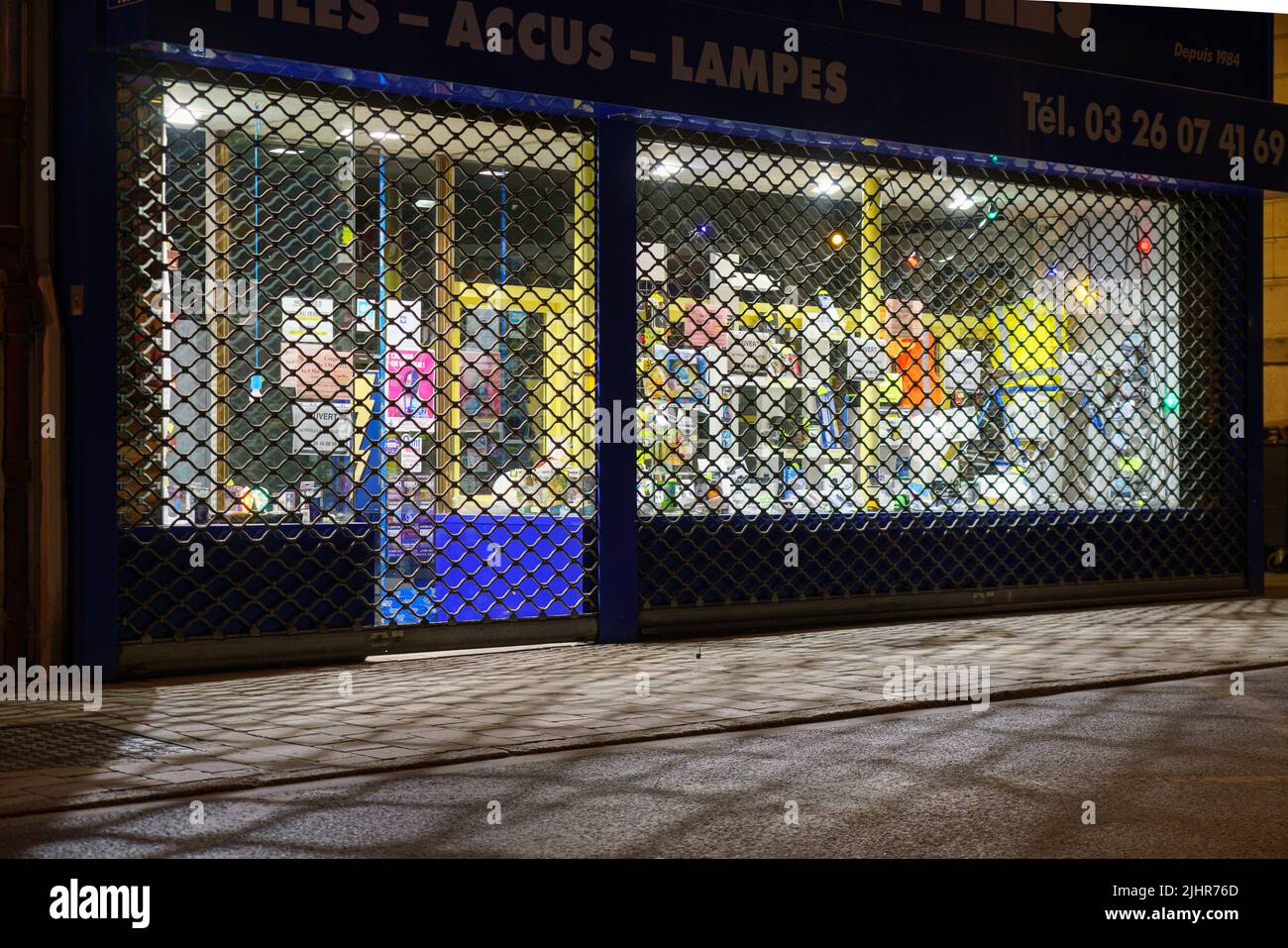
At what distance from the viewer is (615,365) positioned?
1120 centimetres

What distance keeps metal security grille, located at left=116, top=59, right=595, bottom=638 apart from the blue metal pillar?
11 centimetres

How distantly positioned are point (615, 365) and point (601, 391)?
0.70 ft

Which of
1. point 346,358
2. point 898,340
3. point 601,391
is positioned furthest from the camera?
point 898,340

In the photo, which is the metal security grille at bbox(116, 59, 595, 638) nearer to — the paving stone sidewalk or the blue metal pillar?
the blue metal pillar

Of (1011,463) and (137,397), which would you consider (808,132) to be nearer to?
(1011,463)

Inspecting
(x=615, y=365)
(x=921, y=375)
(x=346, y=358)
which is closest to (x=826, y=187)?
(x=921, y=375)

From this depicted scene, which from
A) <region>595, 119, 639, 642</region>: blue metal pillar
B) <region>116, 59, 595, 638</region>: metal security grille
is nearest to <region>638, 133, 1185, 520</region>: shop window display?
<region>595, 119, 639, 642</region>: blue metal pillar

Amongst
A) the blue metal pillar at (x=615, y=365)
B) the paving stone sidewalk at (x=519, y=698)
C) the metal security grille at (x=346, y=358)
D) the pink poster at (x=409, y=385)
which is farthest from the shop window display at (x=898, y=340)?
the pink poster at (x=409, y=385)

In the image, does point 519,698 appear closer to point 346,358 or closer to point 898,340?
point 346,358

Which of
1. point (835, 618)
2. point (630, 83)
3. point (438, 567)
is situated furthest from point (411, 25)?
point (835, 618)
